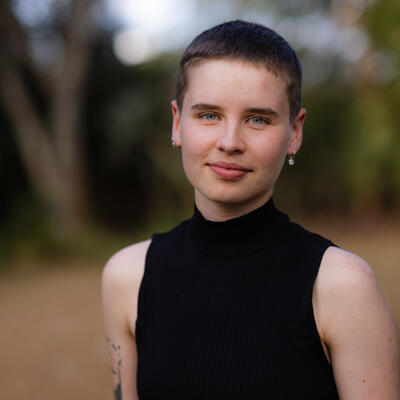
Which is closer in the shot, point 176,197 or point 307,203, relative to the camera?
point 176,197

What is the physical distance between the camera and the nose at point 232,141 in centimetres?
149

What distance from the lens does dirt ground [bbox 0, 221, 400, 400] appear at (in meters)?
4.84

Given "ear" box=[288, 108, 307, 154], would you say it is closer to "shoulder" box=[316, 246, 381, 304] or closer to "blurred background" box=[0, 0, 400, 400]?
"shoulder" box=[316, 246, 381, 304]

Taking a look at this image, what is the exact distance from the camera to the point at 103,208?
14.6m

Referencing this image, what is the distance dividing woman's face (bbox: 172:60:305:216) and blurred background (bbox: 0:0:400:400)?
5.86m

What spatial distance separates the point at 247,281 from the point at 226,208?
234 millimetres

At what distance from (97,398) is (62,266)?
5.24m

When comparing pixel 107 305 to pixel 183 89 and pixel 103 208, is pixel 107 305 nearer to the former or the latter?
pixel 183 89

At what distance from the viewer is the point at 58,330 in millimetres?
6312

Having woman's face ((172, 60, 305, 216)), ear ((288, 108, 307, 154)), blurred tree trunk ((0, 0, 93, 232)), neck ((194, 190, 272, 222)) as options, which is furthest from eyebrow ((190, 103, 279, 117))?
blurred tree trunk ((0, 0, 93, 232))

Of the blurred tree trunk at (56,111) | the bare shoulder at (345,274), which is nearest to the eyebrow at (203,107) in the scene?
the bare shoulder at (345,274)

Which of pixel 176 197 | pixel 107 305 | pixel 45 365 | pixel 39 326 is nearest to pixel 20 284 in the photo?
pixel 39 326

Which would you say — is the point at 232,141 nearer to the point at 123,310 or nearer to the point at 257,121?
the point at 257,121

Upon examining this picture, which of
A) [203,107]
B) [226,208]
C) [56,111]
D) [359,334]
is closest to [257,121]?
[203,107]
